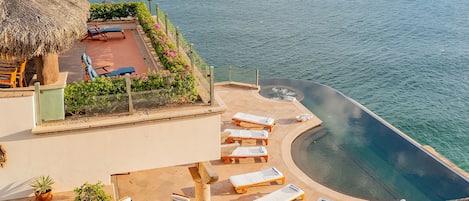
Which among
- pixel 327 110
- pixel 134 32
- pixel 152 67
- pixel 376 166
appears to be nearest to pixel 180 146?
pixel 152 67

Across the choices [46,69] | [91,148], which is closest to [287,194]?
[91,148]

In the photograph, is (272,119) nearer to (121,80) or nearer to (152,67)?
(152,67)

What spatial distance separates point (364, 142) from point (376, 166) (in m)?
2.06

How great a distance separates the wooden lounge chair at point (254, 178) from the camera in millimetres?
16219

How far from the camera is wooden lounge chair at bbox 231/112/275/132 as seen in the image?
2100cm

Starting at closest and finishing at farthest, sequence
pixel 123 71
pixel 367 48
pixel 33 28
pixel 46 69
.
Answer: pixel 33 28 < pixel 46 69 < pixel 123 71 < pixel 367 48

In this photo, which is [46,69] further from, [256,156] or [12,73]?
[256,156]

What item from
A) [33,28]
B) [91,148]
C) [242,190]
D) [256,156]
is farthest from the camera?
[256,156]

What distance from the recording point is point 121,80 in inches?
413

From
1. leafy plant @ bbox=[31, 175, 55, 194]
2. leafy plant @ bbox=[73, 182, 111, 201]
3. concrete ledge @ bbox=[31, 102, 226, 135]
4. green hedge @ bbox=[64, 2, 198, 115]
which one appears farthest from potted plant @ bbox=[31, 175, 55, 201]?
green hedge @ bbox=[64, 2, 198, 115]

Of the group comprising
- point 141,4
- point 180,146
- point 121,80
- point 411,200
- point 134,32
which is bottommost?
point 411,200

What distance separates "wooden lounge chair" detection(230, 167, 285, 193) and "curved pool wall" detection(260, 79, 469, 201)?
1811 millimetres

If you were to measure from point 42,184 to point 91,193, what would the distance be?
1.09 m

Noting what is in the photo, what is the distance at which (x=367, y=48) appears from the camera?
40.1 meters
